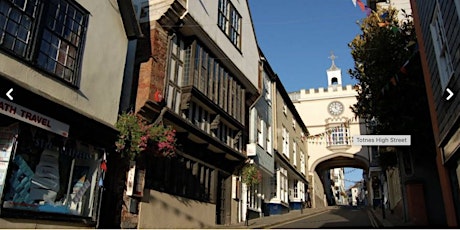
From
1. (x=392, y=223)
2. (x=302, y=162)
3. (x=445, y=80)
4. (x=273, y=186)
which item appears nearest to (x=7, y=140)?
(x=445, y=80)

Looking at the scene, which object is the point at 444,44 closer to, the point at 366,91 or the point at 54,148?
the point at 366,91

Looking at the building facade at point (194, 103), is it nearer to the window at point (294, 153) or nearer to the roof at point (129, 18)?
the roof at point (129, 18)

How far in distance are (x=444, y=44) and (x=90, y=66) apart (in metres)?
9.13

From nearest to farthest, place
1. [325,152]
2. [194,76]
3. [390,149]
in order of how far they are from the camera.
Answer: [194,76] → [390,149] → [325,152]

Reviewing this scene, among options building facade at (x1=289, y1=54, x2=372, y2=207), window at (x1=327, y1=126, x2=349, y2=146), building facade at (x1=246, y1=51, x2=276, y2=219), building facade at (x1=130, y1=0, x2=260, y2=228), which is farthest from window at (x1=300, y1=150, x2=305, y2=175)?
building facade at (x1=130, y1=0, x2=260, y2=228)

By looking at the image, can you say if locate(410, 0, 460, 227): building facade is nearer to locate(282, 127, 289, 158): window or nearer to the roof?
the roof

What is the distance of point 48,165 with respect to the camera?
347 inches

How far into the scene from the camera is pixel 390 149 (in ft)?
60.7

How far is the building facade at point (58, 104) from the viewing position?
7.80 metres

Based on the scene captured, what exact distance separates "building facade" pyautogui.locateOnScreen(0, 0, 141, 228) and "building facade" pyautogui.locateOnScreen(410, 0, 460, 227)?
855 centimetres

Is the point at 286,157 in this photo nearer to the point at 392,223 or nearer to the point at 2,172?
the point at 392,223

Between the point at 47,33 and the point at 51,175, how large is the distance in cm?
346

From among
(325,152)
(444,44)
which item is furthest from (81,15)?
(325,152)

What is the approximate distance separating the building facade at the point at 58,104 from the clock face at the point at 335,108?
3570cm
